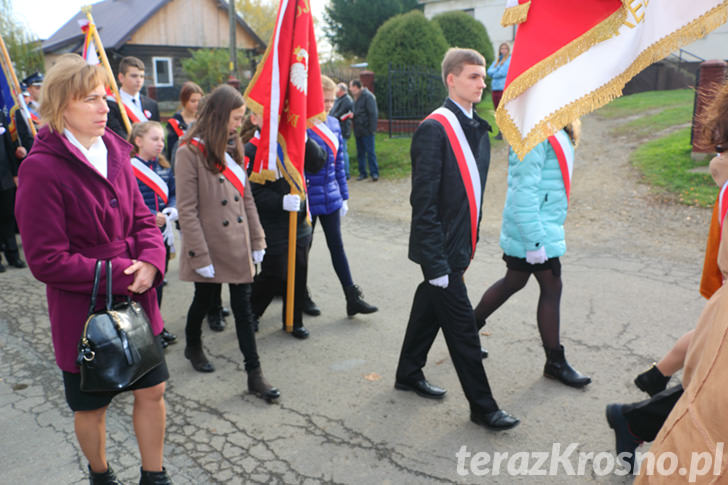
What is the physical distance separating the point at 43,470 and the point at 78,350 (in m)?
1.17

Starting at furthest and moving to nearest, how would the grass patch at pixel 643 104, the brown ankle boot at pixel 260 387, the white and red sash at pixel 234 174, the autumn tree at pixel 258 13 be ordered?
1. the autumn tree at pixel 258 13
2. the grass patch at pixel 643 104
3. the white and red sash at pixel 234 174
4. the brown ankle boot at pixel 260 387

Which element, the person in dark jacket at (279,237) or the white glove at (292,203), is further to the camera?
the person in dark jacket at (279,237)

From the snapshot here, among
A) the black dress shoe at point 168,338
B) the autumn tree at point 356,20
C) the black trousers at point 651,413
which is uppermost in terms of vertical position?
the autumn tree at point 356,20

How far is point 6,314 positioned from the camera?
5445 mm

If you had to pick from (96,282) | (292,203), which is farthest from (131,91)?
(96,282)

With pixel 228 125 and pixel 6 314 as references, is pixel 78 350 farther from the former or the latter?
pixel 6 314

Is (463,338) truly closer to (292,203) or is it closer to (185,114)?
(292,203)

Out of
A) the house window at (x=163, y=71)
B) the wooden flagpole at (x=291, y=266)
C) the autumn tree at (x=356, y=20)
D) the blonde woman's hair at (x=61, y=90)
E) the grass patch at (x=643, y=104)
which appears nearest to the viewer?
the blonde woman's hair at (x=61, y=90)

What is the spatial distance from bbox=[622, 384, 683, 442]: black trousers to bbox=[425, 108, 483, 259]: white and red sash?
4.29 feet

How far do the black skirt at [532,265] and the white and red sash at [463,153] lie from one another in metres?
0.62

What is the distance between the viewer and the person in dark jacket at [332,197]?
5.00m

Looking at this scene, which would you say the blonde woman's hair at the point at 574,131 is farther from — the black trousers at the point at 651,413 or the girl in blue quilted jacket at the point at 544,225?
the black trousers at the point at 651,413

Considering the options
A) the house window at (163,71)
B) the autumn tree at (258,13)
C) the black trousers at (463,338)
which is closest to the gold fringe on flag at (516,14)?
the black trousers at (463,338)

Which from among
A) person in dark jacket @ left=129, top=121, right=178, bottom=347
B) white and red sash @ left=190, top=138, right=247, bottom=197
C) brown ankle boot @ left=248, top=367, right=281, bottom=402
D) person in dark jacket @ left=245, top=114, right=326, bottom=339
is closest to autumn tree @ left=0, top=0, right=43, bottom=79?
person in dark jacket @ left=129, top=121, right=178, bottom=347
